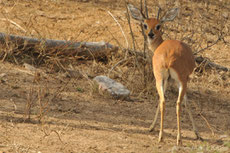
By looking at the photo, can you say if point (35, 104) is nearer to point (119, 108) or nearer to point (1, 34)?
point (119, 108)

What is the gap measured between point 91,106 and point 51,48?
1651 millimetres

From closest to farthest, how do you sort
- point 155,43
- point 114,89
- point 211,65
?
point 155,43
point 114,89
point 211,65

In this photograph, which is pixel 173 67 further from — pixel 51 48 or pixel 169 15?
pixel 51 48

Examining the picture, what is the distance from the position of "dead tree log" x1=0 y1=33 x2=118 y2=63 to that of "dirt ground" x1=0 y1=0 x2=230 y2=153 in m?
0.19

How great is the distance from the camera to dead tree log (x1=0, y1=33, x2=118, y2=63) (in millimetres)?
7648

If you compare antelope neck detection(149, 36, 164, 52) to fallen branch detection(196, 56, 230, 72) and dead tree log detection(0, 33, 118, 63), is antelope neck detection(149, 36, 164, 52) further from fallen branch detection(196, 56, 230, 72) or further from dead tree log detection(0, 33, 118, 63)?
fallen branch detection(196, 56, 230, 72)

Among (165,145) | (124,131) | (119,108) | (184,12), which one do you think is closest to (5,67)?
(119,108)

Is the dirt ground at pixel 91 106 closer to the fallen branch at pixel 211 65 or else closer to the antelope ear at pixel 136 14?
the fallen branch at pixel 211 65

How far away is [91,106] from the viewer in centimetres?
652

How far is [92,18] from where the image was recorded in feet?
33.6

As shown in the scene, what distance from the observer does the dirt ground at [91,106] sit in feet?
16.4

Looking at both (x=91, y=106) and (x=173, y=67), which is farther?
(x=91, y=106)

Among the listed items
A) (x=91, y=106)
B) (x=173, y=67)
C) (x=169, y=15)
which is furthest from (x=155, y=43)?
(x=91, y=106)

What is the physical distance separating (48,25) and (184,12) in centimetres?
317
